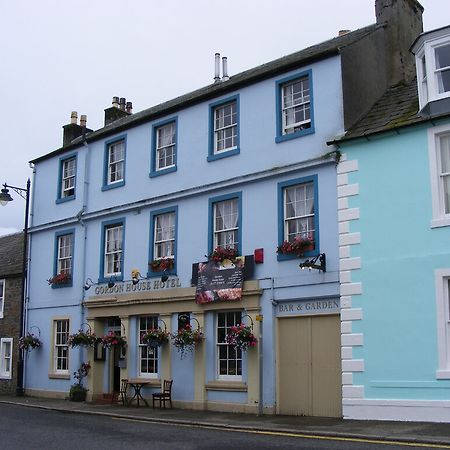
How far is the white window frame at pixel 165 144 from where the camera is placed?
2147 centimetres

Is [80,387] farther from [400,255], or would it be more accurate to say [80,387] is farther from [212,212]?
[400,255]

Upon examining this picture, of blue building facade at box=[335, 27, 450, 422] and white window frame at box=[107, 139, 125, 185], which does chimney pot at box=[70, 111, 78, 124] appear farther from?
blue building facade at box=[335, 27, 450, 422]

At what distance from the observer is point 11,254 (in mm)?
29719

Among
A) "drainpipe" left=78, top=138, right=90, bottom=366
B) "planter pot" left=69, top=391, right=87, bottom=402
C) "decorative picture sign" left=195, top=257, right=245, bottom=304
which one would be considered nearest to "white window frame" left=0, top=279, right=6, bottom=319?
"drainpipe" left=78, top=138, right=90, bottom=366

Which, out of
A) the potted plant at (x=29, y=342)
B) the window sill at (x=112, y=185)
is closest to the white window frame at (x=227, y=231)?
the window sill at (x=112, y=185)

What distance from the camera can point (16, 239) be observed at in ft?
103

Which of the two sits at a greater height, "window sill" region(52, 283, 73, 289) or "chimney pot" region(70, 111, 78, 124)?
"chimney pot" region(70, 111, 78, 124)

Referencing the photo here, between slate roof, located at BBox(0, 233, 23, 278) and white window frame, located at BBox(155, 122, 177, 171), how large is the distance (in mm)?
8706

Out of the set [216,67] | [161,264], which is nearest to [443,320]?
[161,264]

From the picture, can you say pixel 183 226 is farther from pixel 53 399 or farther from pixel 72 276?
pixel 53 399

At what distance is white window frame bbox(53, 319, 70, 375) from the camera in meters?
23.9

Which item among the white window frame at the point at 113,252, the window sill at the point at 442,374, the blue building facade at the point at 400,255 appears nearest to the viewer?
the window sill at the point at 442,374

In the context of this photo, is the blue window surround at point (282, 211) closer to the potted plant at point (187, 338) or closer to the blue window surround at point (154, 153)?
the potted plant at point (187, 338)

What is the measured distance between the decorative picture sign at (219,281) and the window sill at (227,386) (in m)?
2.20
